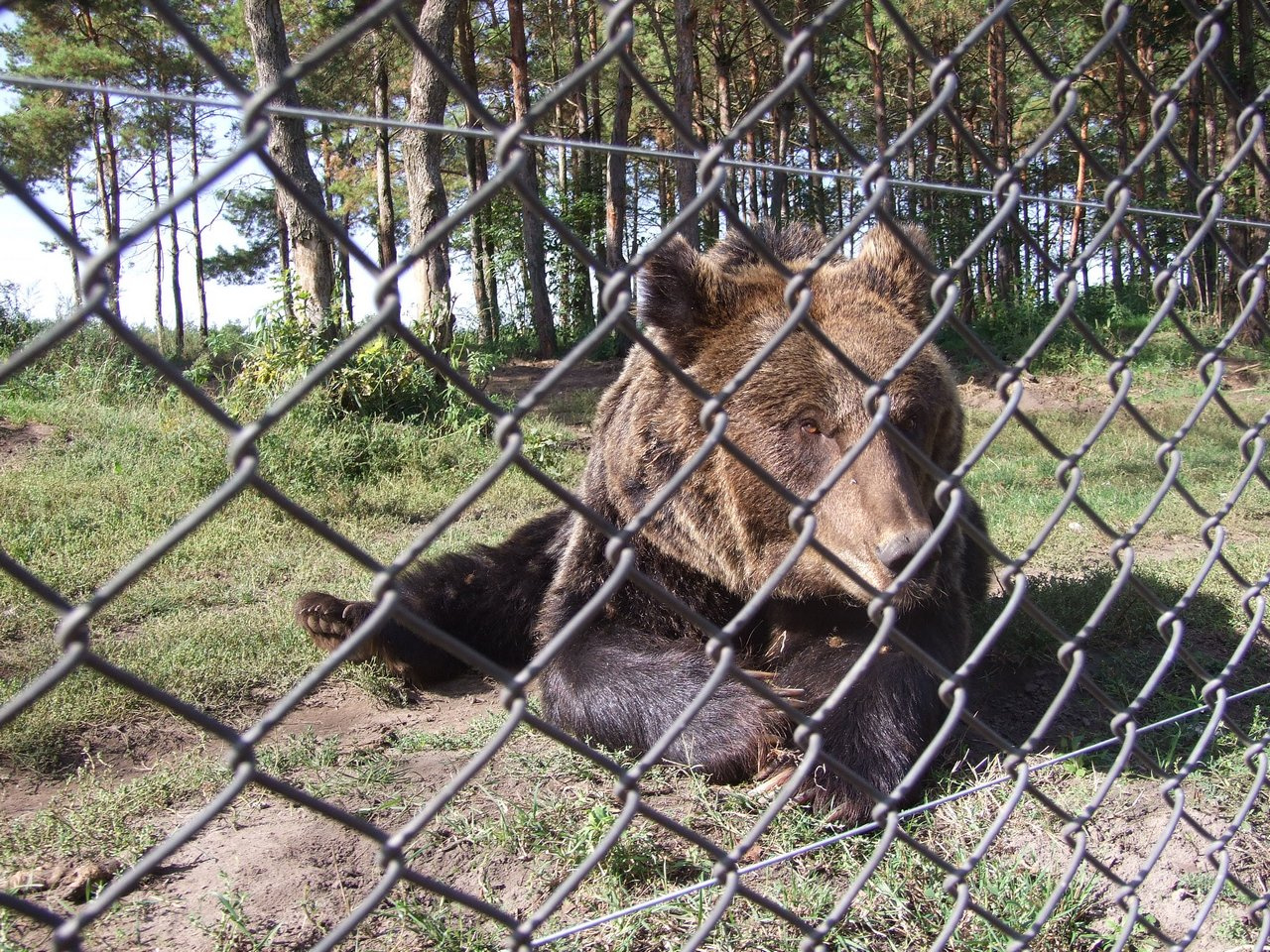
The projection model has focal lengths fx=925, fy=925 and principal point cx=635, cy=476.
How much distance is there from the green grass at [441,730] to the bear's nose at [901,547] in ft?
Result: 2.04

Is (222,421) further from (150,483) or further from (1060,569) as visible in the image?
(150,483)

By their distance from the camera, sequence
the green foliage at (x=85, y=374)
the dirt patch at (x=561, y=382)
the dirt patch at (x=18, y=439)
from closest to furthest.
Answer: the dirt patch at (x=18, y=439)
the green foliage at (x=85, y=374)
the dirt patch at (x=561, y=382)

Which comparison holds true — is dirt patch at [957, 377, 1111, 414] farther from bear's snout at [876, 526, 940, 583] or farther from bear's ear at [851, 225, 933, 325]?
bear's snout at [876, 526, 940, 583]

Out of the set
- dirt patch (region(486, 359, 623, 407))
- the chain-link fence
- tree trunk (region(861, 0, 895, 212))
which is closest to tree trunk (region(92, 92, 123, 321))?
dirt patch (region(486, 359, 623, 407))

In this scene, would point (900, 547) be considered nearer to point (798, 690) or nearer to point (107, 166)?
point (798, 690)

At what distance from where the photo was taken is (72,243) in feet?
2.40

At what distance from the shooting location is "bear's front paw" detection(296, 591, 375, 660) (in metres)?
3.65

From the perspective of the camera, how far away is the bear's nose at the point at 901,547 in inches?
88.1

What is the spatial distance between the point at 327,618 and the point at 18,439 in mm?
4378

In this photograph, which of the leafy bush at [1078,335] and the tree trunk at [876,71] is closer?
the leafy bush at [1078,335]

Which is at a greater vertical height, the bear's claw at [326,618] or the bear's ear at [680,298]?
the bear's ear at [680,298]

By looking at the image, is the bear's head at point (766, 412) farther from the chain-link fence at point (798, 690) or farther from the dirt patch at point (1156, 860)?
the dirt patch at point (1156, 860)

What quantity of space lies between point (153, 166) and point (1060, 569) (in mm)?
32951

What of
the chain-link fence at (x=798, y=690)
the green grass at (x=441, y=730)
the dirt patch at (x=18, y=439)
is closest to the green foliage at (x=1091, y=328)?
the green grass at (x=441, y=730)
